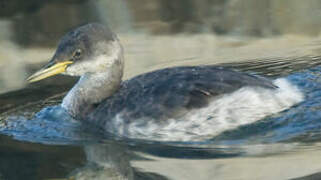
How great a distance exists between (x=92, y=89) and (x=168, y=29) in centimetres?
366

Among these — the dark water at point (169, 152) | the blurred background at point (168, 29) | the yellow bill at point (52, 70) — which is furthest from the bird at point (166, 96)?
the blurred background at point (168, 29)

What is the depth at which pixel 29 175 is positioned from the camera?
6461mm

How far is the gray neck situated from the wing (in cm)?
33

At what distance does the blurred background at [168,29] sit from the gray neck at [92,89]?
4.74 feet

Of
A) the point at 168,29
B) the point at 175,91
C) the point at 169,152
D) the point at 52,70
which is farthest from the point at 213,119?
the point at 168,29

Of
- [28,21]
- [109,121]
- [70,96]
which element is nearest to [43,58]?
[28,21]

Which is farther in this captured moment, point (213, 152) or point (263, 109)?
point (263, 109)

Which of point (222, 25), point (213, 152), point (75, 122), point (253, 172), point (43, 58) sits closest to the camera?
point (253, 172)

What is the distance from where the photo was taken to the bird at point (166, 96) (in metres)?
7.17

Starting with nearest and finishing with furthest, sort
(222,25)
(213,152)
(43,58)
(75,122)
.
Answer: (213,152) → (75,122) → (43,58) → (222,25)

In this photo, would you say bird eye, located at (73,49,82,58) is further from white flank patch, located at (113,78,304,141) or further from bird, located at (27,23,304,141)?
white flank patch, located at (113,78,304,141)

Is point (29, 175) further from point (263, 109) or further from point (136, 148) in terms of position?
point (263, 109)

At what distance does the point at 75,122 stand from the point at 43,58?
2.70 m

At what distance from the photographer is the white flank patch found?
23.5 feet
